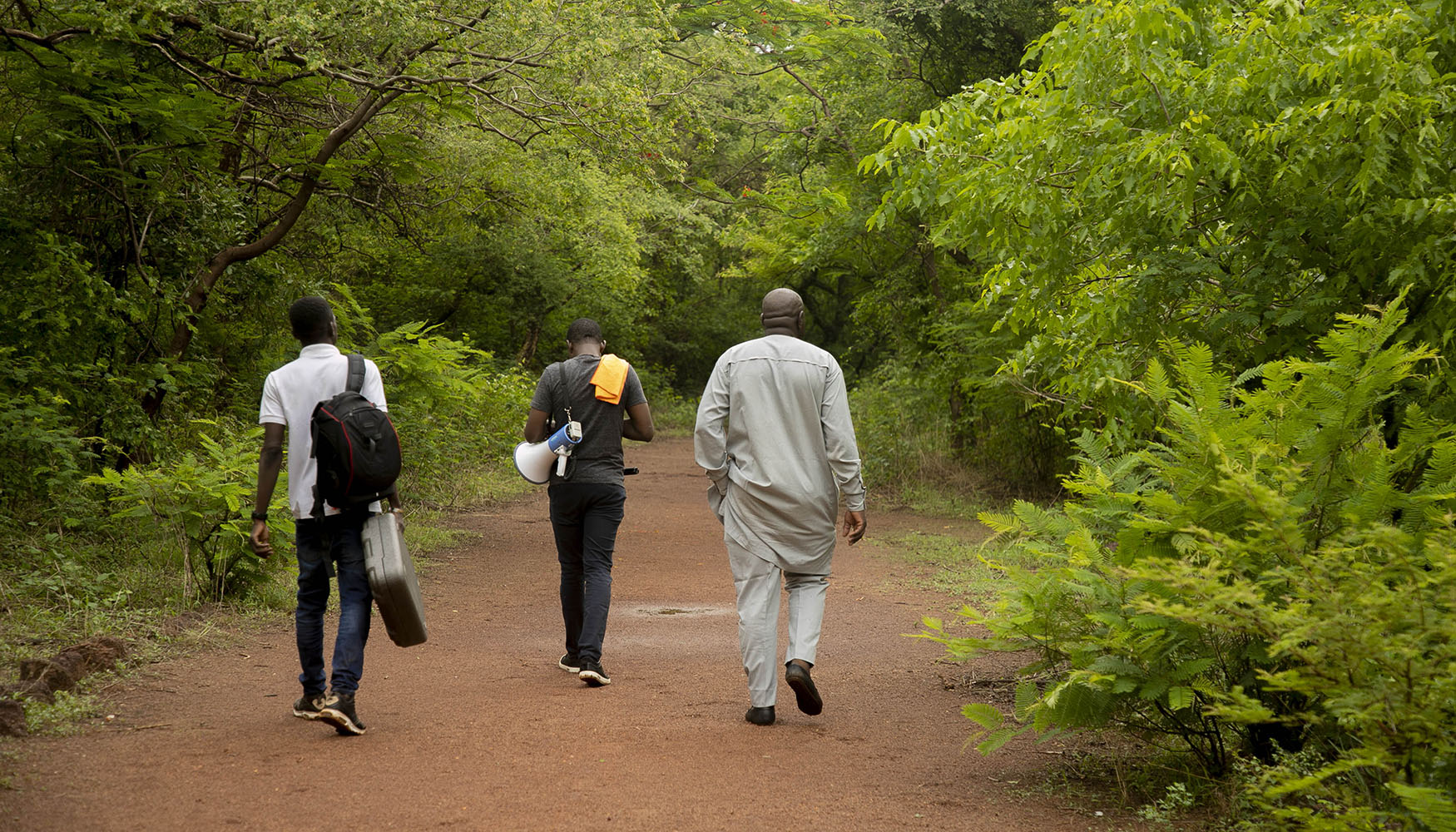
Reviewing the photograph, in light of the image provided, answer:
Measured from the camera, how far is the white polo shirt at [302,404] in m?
5.32

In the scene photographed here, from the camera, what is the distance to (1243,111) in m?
5.95

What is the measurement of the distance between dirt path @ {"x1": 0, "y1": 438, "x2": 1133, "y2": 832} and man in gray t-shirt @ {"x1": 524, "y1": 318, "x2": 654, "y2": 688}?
0.44m

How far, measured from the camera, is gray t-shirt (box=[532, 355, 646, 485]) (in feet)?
21.5

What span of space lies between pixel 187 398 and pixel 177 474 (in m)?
4.65

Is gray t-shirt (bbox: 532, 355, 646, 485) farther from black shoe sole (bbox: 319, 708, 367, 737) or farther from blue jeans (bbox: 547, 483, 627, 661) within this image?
black shoe sole (bbox: 319, 708, 367, 737)

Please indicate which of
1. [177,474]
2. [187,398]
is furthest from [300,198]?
[177,474]

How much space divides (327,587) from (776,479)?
2128mm

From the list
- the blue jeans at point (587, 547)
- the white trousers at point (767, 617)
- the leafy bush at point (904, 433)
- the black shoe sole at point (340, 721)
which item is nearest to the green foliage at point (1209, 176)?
the white trousers at point (767, 617)

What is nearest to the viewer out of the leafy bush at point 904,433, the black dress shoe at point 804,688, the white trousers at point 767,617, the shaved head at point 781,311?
the black dress shoe at point 804,688

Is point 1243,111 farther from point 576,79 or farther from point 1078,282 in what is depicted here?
point 576,79

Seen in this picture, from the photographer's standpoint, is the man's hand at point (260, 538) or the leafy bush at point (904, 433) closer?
the man's hand at point (260, 538)

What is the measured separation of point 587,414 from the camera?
6.59 m

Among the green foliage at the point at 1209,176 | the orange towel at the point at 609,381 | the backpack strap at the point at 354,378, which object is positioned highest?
the green foliage at the point at 1209,176

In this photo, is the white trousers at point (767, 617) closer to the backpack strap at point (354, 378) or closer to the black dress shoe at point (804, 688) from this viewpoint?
the black dress shoe at point (804, 688)
